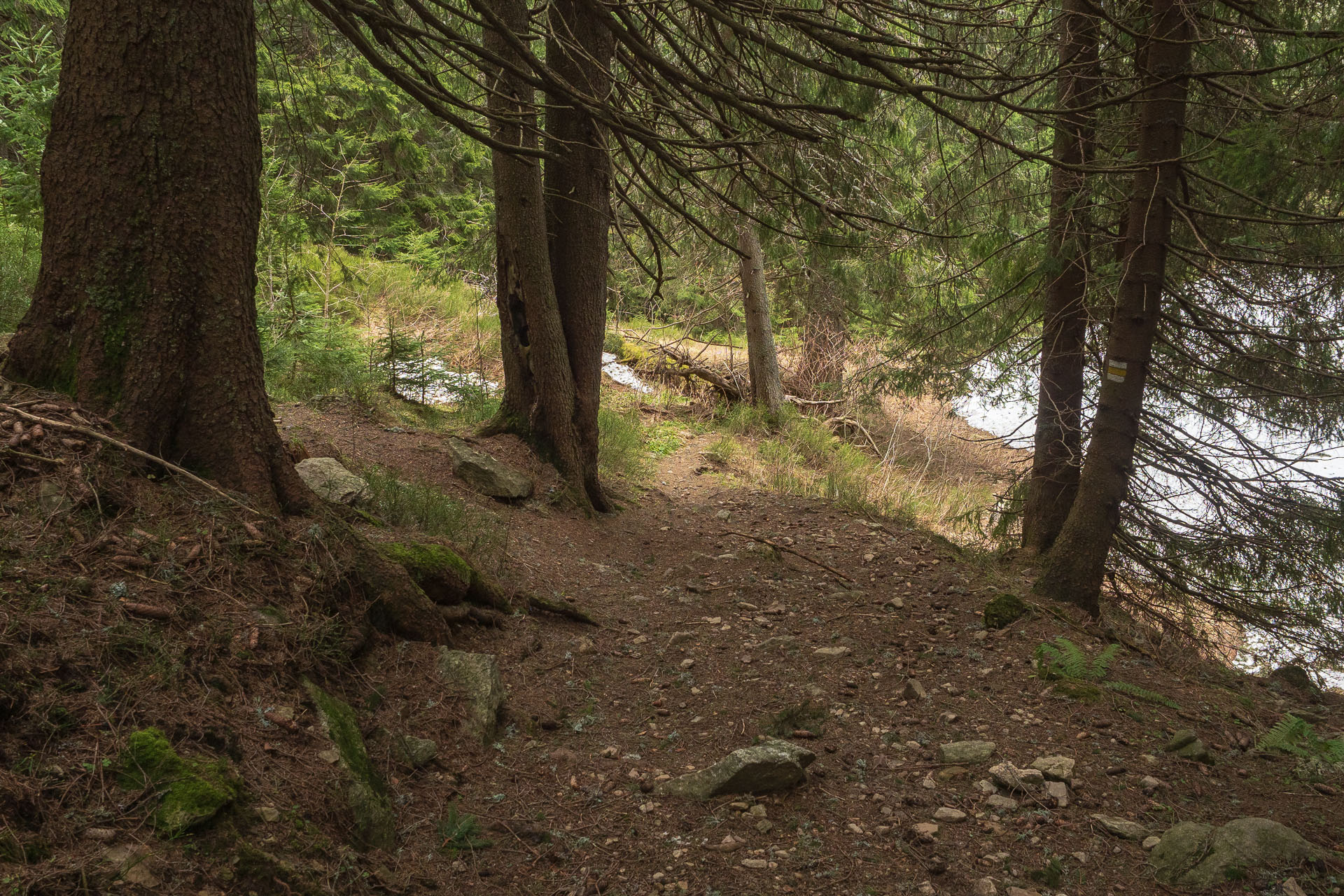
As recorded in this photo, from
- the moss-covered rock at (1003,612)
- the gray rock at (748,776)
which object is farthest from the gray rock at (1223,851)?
the moss-covered rock at (1003,612)

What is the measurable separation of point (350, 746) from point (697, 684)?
200 centimetres

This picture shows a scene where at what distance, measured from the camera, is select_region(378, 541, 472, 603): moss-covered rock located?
4238 mm

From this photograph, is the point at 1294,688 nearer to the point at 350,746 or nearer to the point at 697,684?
the point at 697,684

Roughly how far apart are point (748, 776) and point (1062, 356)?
4900 mm

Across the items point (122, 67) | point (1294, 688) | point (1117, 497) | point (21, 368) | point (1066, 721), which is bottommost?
point (1294, 688)

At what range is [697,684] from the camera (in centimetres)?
449

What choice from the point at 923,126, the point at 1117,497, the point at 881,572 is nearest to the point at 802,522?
the point at 881,572

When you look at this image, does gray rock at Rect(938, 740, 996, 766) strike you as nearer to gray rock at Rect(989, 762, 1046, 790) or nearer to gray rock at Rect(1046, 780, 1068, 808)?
gray rock at Rect(989, 762, 1046, 790)

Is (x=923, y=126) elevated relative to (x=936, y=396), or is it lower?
elevated

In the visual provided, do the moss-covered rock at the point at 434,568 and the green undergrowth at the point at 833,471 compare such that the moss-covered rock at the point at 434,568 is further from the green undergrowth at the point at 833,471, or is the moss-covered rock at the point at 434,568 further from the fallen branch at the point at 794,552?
the green undergrowth at the point at 833,471

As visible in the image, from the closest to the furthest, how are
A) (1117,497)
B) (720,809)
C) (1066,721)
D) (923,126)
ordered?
1. (720,809)
2. (1066,721)
3. (1117,497)
4. (923,126)

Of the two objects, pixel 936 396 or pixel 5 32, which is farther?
pixel 5 32

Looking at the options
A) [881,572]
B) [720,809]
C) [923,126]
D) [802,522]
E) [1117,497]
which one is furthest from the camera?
[923,126]

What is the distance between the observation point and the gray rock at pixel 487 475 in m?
6.67
